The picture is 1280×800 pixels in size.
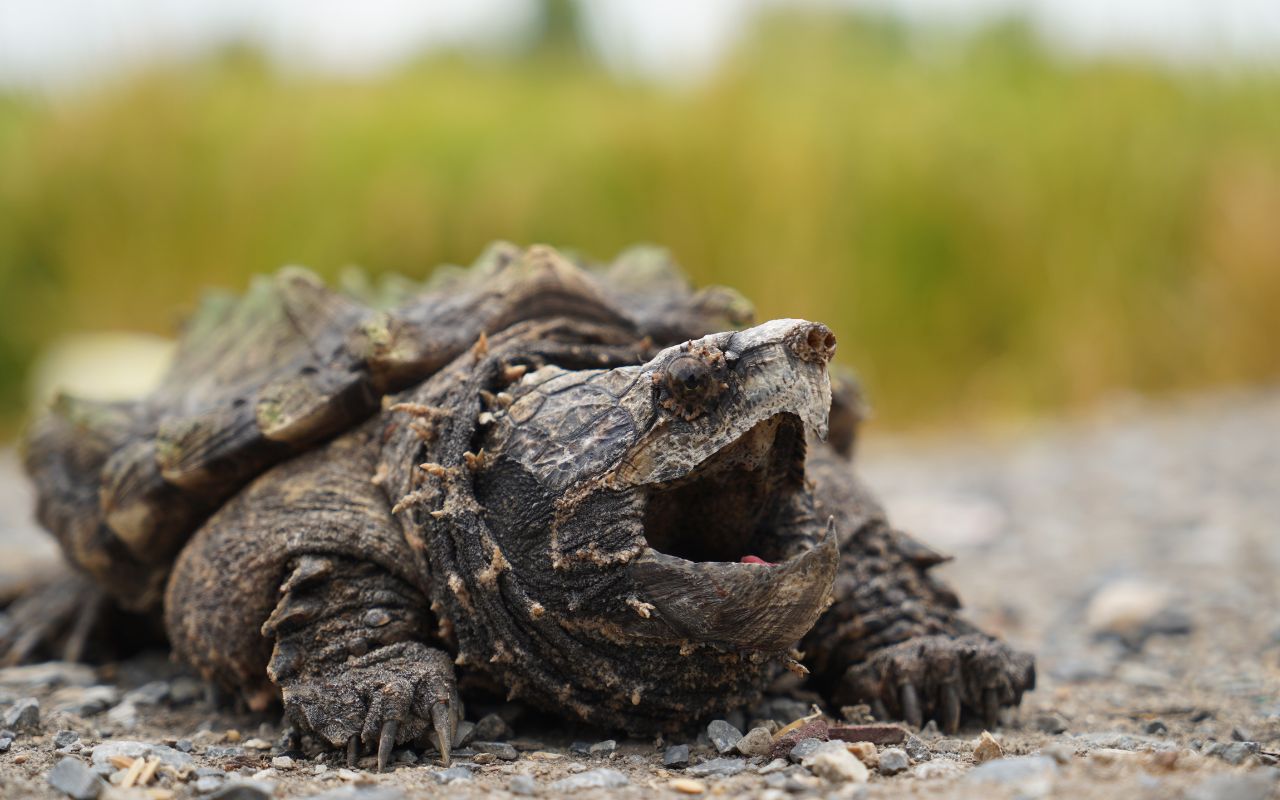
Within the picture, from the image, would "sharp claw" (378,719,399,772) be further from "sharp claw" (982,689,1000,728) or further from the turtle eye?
"sharp claw" (982,689,1000,728)

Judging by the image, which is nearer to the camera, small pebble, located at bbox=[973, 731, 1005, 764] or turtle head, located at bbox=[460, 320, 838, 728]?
turtle head, located at bbox=[460, 320, 838, 728]

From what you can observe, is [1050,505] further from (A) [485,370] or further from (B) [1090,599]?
(A) [485,370]

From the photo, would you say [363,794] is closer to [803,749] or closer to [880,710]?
[803,749]

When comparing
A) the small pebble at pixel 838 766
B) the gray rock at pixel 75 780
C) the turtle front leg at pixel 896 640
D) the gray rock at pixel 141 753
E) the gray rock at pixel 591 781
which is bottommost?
the gray rock at pixel 75 780

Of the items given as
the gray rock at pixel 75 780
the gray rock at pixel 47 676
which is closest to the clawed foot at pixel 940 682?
the gray rock at pixel 75 780

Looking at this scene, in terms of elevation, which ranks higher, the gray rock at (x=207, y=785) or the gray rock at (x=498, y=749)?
the gray rock at (x=498, y=749)

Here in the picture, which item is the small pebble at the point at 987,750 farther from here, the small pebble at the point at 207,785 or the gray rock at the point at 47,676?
the gray rock at the point at 47,676

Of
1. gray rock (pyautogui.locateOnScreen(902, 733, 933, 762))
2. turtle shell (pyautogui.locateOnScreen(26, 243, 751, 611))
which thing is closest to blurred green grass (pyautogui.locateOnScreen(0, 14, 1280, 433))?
turtle shell (pyautogui.locateOnScreen(26, 243, 751, 611))
